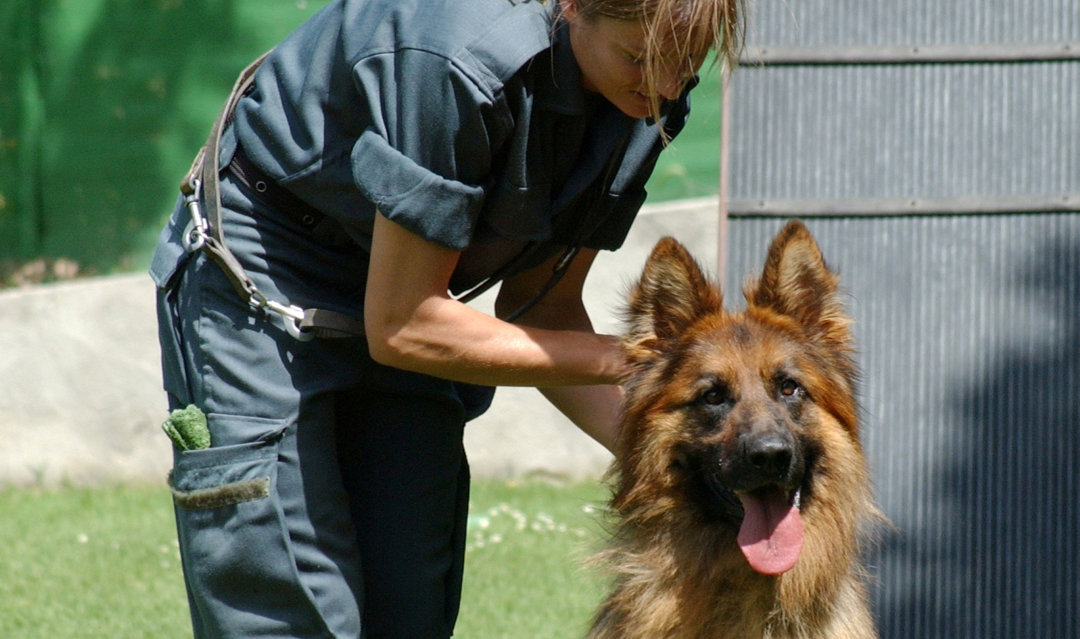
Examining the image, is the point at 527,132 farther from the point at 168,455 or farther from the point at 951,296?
the point at 168,455

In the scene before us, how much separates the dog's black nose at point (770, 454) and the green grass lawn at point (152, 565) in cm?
71

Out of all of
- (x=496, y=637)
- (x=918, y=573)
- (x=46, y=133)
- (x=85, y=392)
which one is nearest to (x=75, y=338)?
(x=85, y=392)

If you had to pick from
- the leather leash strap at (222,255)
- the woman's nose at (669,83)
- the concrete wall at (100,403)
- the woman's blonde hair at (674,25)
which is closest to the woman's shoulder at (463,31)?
the woman's blonde hair at (674,25)

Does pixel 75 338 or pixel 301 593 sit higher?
pixel 75 338

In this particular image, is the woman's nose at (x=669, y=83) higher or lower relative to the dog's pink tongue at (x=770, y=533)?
higher

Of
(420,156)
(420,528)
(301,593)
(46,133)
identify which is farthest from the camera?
(46,133)

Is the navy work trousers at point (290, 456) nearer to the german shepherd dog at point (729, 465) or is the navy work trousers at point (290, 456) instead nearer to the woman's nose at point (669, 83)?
the german shepherd dog at point (729, 465)

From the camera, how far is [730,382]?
3045 millimetres

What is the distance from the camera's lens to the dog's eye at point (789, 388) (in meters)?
3.06

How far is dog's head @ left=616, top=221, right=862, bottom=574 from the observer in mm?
2990

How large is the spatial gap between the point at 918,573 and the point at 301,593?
2.74 metres

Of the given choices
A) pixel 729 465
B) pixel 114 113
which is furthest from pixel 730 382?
pixel 114 113

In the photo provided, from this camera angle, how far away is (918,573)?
4.43 meters

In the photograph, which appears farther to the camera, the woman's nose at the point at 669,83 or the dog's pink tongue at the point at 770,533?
the dog's pink tongue at the point at 770,533
